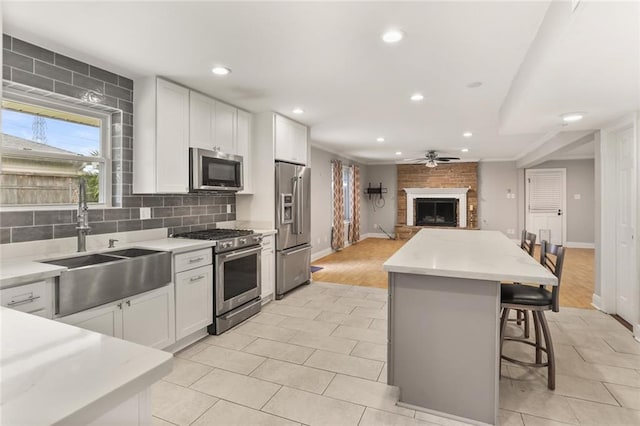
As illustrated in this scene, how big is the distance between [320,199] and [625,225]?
489 centimetres

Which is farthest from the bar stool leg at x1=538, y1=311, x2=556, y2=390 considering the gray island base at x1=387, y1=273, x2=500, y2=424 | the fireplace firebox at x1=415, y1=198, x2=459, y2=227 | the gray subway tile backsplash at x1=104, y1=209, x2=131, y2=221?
the fireplace firebox at x1=415, y1=198, x2=459, y2=227

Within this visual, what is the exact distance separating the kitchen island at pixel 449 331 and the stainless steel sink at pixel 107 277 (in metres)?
1.75

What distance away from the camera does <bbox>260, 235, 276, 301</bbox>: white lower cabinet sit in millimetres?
4023

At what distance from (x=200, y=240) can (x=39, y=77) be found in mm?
1709

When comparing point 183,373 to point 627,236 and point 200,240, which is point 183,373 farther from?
point 627,236

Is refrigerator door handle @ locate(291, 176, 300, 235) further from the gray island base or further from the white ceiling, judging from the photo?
the gray island base

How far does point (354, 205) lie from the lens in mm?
8992

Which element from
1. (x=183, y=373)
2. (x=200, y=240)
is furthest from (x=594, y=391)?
(x=200, y=240)

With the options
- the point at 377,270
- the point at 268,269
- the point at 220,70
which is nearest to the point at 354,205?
the point at 377,270

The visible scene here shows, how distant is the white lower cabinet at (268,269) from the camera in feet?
13.2

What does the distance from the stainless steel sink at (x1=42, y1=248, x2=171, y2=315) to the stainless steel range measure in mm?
590

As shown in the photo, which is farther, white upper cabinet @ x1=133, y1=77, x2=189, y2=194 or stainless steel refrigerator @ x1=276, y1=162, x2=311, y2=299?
stainless steel refrigerator @ x1=276, y1=162, x2=311, y2=299

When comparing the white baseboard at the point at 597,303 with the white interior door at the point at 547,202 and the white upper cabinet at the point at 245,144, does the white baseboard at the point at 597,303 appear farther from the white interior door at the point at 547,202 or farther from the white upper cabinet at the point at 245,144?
the white interior door at the point at 547,202

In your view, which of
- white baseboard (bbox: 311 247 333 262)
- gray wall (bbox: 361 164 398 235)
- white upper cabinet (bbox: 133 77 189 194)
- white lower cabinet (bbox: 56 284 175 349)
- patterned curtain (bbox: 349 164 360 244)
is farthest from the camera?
gray wall (bbox: 361 164 398 235)
